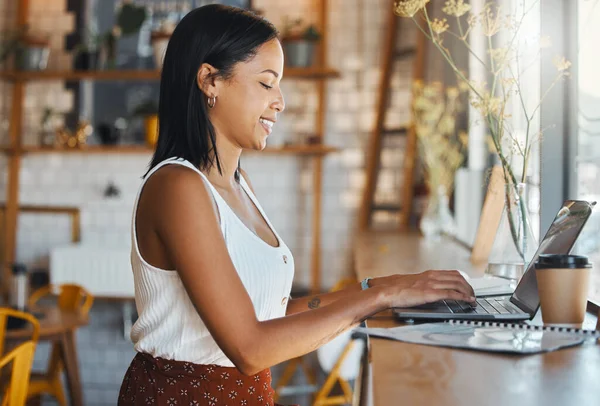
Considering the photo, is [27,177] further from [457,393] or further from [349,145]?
[457,393]

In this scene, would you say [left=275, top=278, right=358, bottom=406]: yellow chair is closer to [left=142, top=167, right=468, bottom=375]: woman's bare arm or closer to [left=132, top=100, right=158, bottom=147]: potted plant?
[left=132, top=100, right=158, bottom=147]: potted plant

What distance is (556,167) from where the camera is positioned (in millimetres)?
2475

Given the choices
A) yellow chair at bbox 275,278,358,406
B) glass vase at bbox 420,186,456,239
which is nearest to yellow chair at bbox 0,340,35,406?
yellow chair at bbox 275,278,358,406

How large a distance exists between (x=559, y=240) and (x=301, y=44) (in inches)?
140

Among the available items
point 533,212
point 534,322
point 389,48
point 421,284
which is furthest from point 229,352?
point 389,48

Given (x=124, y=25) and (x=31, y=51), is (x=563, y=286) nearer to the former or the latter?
(x=124, y=25)

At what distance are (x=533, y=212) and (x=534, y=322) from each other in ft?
4.54

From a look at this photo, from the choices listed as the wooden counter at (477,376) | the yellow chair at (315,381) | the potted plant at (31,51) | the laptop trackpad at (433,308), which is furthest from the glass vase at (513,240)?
the potted plant at (31,51)

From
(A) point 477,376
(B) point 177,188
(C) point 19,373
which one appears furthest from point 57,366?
(A) point 477,376

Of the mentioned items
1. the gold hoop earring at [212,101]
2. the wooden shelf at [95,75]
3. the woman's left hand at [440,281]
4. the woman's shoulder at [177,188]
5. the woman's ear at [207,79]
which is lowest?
the woman's left hand at [440,281]

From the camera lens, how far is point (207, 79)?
1610mm

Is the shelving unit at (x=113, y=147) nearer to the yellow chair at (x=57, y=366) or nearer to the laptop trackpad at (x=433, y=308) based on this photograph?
the yellow chair at (x=57, y=366)

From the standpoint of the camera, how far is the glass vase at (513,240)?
1986 millimetres

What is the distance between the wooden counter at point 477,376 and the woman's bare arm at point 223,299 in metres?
0.09
